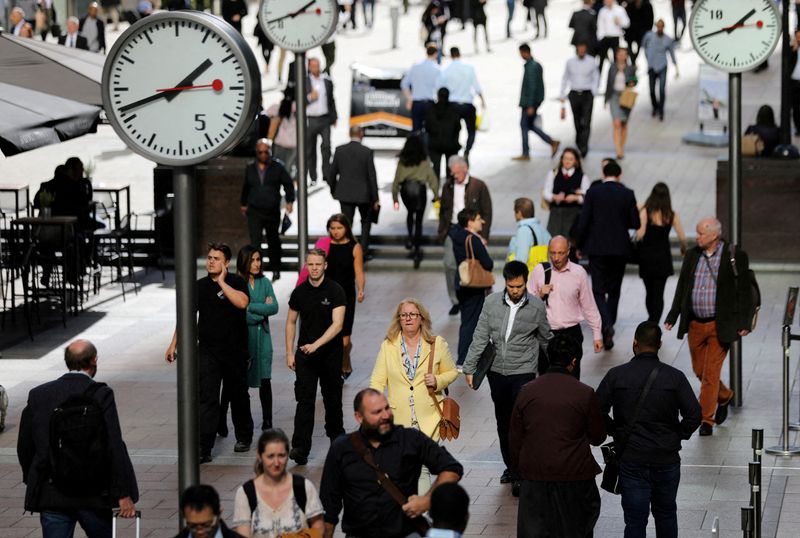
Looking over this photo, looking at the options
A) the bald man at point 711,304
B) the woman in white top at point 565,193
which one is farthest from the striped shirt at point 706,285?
the woman in white top at point 565,193

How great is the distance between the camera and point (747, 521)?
905cm

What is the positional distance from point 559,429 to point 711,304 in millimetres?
4461

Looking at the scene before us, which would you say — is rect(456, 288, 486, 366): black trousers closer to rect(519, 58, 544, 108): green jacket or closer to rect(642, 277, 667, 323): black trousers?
rect(642, 277, 667, 323): black trousers

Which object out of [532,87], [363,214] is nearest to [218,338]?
[363,214]

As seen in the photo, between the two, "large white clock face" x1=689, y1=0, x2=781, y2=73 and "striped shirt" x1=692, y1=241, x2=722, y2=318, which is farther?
"large white clock face" x1=689, y1=0, x2=781, y2=73

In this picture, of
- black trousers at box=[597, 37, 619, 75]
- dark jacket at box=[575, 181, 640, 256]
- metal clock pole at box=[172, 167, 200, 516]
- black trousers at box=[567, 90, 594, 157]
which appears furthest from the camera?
black trousers at box=[597, 37, 619, 75]

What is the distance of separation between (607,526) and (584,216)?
666 cm

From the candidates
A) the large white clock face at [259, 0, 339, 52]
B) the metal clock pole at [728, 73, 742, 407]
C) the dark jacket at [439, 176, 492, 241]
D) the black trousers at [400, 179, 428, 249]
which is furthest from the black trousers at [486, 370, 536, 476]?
the black trousers at [400, 179, 428, 249]

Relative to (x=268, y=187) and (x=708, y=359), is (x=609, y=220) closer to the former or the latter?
(x=708, y=359)

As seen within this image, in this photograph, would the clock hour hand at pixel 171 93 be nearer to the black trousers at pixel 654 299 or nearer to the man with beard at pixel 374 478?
the man with beard at pixel 374 478

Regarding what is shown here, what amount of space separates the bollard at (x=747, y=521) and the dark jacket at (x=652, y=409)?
0.81m

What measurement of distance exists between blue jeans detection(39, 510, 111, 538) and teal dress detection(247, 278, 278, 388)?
176 inches

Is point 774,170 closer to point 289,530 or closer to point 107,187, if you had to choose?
point 107,187

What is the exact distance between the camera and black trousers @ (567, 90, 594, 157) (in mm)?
28047
